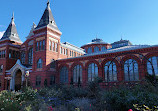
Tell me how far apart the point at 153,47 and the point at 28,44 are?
28355 mm

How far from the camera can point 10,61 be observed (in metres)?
36.4

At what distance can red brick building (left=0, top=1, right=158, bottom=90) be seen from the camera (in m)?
22.1

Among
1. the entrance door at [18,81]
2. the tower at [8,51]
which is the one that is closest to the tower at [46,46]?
the entrance door at [18,81]

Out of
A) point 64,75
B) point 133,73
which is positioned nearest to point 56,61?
point 64,75

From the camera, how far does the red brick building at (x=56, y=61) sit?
22125 mm

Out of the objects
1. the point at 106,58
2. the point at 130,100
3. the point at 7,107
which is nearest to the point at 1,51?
the point at 106,58

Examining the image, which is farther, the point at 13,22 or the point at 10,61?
the point at 13,22

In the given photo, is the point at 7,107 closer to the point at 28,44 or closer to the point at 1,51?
the point at 28,44

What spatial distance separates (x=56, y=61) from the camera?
30.7 meters

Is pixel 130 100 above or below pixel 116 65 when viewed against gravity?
below

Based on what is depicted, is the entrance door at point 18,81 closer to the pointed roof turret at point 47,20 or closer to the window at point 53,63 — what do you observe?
the window at point 53,63

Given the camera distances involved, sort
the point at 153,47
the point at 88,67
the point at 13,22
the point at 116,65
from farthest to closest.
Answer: the point at 13,22
the point at 88,67
the point at 116,65
the point at 153,47

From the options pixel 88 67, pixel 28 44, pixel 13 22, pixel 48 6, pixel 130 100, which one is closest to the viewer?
pixel 130 100

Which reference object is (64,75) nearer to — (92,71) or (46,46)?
(92,71)
